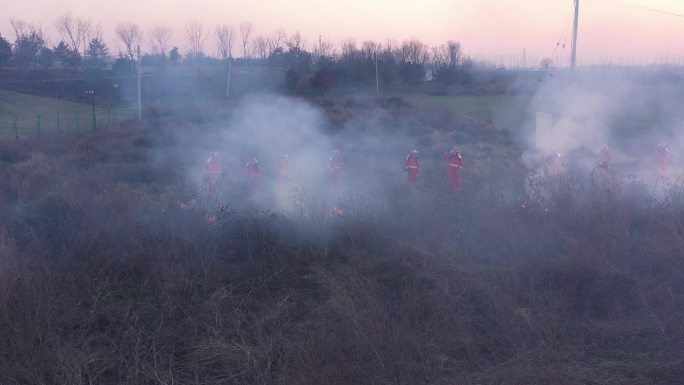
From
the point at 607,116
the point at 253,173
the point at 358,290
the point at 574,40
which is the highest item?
the point at 574,40

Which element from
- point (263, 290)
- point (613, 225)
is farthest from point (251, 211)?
point (613, 225)

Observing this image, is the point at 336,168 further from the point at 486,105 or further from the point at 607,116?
the point at 486,105

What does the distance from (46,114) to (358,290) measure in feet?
86.8

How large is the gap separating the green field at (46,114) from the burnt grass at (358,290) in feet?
62.6

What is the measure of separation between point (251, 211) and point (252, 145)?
7636 mm

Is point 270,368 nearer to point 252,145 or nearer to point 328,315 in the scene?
point 328,315

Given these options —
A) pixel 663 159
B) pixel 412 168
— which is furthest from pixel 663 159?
pixel 412 168

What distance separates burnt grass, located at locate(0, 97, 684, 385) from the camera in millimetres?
4414

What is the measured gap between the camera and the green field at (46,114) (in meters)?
24.7

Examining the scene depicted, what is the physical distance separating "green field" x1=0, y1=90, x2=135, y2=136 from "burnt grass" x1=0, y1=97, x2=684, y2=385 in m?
19.1

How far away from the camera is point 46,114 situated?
28.0 m

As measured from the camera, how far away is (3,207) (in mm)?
7520

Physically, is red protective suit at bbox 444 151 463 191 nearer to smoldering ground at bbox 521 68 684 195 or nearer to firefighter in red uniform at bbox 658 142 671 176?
smoldering ground at bbox 521 68 684 195

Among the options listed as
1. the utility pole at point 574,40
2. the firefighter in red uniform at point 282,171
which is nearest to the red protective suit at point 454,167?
the firefighter in red uniform at point 282,171
